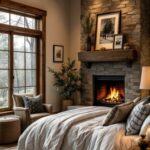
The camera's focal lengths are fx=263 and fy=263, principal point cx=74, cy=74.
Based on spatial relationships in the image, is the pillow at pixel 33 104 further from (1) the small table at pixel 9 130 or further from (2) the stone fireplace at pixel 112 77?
(2) the stone fireplace at pixel 112 77

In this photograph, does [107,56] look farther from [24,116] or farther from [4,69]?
[24,116]

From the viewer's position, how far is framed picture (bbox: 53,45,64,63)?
7195 mm

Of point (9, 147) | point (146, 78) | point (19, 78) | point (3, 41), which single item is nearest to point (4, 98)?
point (19, 78)

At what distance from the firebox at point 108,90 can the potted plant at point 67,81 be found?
525mm

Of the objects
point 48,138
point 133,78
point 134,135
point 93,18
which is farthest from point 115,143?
point 93,18

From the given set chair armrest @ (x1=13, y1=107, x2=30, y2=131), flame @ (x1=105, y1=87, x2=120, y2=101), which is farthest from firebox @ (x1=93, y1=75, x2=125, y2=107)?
chair armrest @ (x1=13, y1=107, x2=30, y2=131)

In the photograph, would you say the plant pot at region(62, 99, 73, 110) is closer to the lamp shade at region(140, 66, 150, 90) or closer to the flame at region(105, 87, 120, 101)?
the flame at region(105, 87, 120, 101)

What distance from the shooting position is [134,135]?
306 cm

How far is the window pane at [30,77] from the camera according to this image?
6.65 m

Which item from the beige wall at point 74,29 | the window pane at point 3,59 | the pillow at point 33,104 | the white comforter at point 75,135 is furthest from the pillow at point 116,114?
the beige wall at point 74,29

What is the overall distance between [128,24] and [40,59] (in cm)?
241

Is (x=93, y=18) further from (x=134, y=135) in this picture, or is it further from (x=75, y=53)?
(x=134, y=135)

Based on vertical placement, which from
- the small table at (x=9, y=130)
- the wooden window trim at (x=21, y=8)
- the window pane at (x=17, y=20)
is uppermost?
the wooden window trim at (x=21, y=8)

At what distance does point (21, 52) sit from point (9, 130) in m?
2.29
